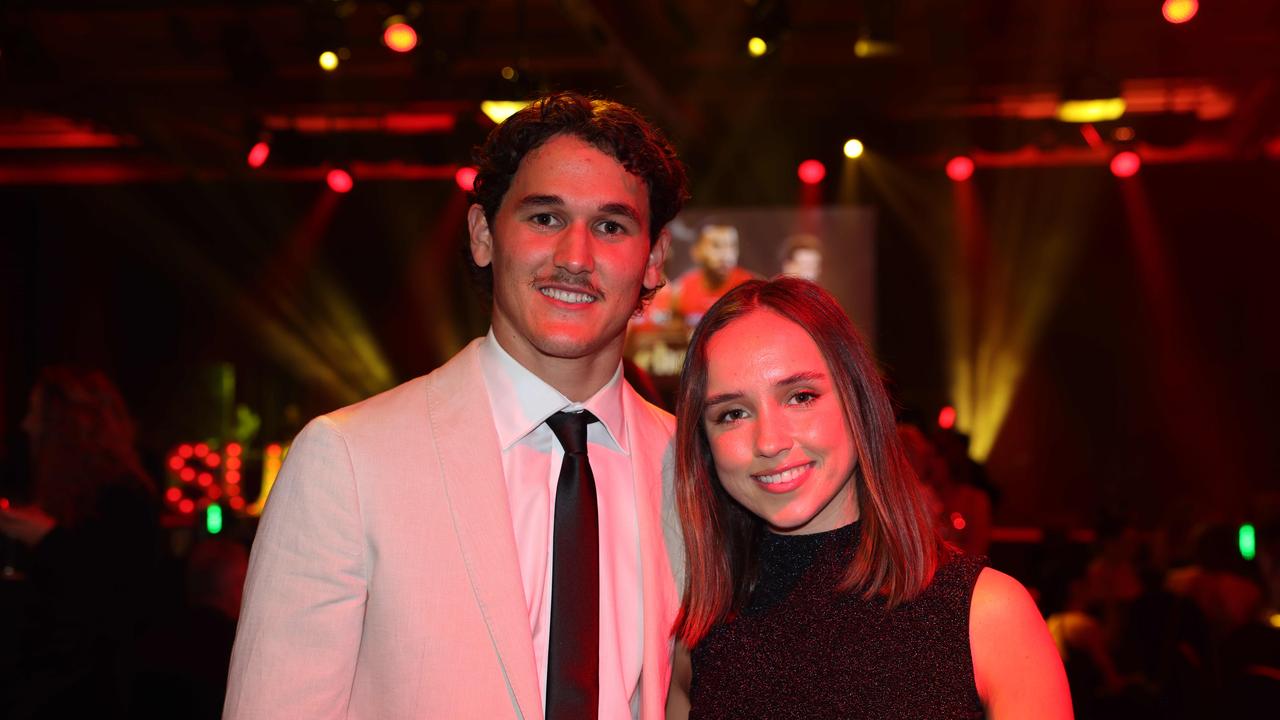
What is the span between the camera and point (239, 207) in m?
11.9

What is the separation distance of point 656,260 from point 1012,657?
100cm

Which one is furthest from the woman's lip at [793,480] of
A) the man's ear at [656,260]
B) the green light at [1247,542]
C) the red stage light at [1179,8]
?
the red stage light at [1179,8]

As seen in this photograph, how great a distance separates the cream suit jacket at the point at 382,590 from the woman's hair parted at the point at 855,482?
0.28 metres

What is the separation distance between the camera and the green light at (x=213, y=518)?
5.43m

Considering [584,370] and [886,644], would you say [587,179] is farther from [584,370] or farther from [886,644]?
[886,644]

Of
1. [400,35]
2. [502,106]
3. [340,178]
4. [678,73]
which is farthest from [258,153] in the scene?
→ [678,73]

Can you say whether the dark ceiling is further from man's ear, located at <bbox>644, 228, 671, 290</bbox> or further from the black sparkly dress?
the black sparkly dress

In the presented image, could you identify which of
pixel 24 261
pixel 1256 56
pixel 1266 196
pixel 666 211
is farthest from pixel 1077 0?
pixel 24 261

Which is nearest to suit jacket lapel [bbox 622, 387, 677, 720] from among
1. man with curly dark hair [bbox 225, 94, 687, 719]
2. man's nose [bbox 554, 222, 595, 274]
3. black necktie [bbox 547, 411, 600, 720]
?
man with curly dark hair [bbox 225, 94, 687, 719]

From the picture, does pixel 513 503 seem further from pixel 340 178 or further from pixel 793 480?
pixel 340 178

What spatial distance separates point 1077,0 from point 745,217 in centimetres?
353

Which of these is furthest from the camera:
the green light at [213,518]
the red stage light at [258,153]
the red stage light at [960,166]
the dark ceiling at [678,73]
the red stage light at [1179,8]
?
the red stage light at [960,166]

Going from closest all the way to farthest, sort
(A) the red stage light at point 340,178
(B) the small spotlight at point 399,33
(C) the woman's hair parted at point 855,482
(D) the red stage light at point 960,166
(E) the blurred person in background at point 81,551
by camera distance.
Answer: (C) the woman's hair parted at point 855,482 → (E) the blurred person in background at point 81,551 → (B) the small spotlight at point 399,33 → (A) the red stage light at point 340,178 → (D) the red stage light at point 960,166

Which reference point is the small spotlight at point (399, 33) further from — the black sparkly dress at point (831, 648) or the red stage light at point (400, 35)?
the black sparkly dress at point (831, 648)
